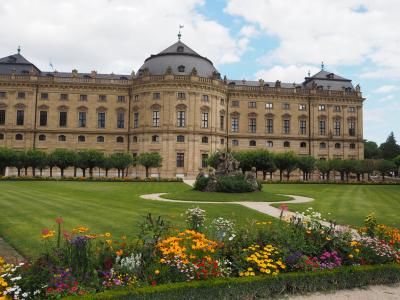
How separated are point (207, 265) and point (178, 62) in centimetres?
6026

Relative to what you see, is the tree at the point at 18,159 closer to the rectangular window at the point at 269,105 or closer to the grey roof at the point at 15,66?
the grey roof at the point at 15,66

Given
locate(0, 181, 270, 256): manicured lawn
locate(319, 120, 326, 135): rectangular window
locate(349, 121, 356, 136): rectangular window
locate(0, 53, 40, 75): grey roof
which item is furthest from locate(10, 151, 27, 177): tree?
locate(349, 121, 356, 136): rectangular window

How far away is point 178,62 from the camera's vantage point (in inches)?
2557

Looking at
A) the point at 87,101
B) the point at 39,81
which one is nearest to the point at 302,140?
the point at 87,101

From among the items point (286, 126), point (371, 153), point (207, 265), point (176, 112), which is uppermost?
point (176, 112)

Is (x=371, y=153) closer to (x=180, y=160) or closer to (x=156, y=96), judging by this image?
(x=180, y=160)

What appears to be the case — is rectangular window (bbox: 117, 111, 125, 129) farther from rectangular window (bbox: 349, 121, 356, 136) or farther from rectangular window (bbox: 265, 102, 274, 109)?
rectangular window (bbox: 349, 121, 356, 136)

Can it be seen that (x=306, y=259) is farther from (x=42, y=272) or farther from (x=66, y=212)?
(x=66, y=212)

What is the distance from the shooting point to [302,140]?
73438 mm

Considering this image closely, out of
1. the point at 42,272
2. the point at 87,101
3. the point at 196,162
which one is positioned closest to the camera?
the point at 42,272

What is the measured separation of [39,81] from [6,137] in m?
12.3

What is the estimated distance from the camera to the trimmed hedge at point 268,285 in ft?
23.0

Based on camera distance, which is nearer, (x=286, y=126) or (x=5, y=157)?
(x=5, y=157)

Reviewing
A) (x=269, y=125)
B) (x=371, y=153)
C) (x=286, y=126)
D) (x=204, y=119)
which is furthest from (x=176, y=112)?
(x=371, y=153)
